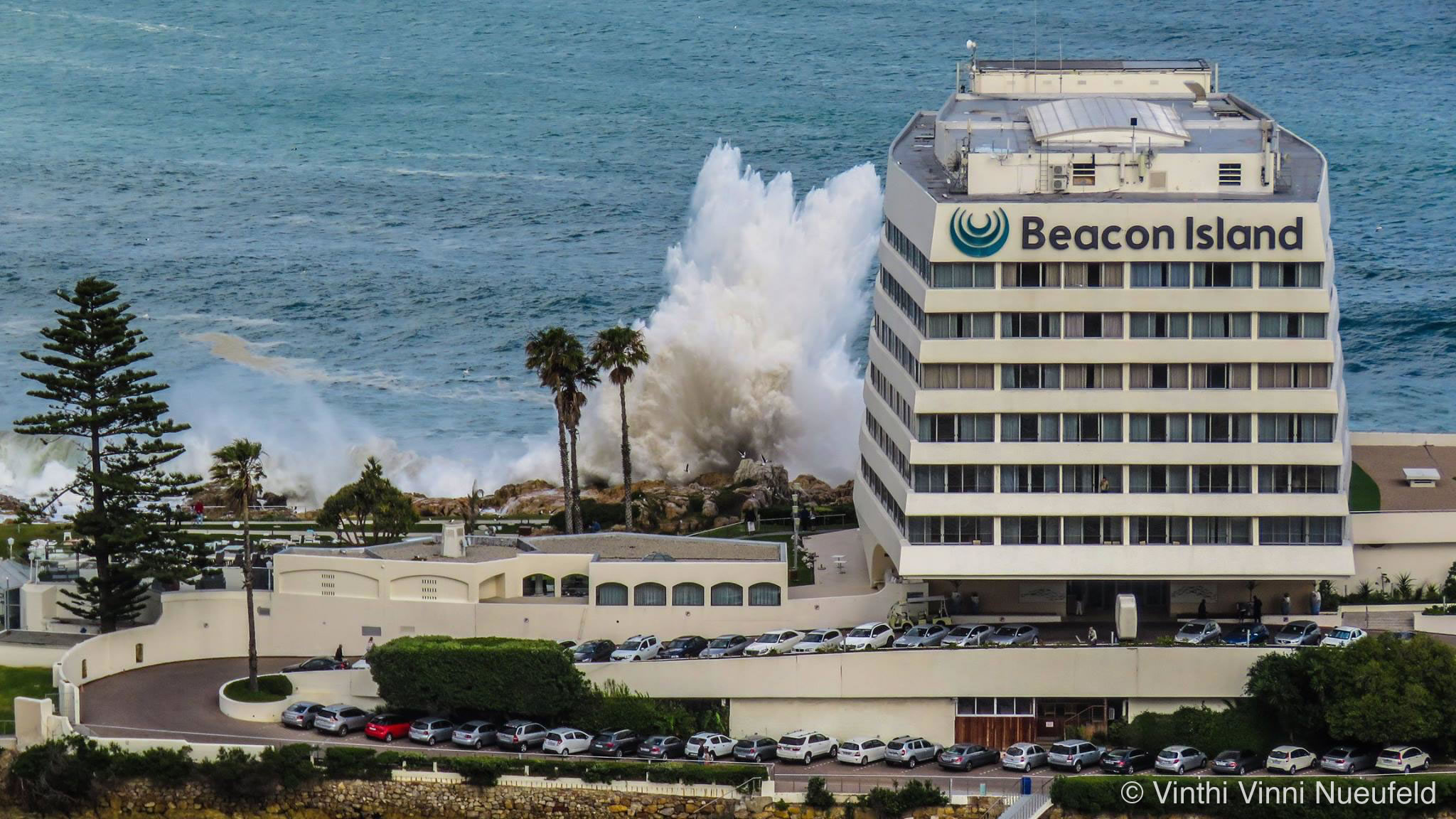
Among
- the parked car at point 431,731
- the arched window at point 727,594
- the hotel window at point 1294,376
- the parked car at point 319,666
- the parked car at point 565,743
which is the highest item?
the hotel window at point 1294,376

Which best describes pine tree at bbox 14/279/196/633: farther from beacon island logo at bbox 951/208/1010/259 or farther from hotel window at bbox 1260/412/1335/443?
hotel window at bbox 1260/412/1335/443

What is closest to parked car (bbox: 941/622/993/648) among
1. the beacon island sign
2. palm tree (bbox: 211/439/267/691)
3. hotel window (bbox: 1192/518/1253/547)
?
hotel window (bbox: 1192/518/1253/547)

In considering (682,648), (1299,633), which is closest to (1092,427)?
(1299,633)

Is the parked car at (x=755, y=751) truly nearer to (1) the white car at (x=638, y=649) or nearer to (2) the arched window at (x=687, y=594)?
(1) the white car at (x=638, y=649)

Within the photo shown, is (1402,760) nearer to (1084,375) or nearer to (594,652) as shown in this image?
(1084,375)

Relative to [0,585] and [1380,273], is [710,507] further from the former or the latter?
[1380,273]

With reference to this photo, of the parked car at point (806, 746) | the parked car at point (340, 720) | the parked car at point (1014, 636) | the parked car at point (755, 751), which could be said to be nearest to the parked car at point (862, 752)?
the parked car at point (806, 746)
